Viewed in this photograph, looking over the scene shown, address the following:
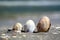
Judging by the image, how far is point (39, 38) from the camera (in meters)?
0.86

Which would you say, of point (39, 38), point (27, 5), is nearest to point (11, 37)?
point (39, 38)

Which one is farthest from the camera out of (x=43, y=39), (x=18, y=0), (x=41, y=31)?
(x=18, y=0)

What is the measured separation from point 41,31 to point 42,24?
0.03 metres

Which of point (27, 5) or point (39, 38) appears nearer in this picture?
point (39, 38)

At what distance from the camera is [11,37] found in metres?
0.88

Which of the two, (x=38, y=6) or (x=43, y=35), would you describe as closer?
(x=43, y=35)

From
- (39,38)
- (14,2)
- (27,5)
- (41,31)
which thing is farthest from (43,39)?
(14,2)

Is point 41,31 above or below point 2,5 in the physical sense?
below

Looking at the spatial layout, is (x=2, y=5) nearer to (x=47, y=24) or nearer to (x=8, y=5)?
(x=8, y=5)

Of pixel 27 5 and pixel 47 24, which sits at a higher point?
pixel 27 5

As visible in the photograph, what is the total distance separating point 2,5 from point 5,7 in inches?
2.2

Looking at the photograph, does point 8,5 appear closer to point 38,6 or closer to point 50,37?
point 38,6

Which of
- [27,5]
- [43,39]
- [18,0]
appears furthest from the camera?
[18,0]

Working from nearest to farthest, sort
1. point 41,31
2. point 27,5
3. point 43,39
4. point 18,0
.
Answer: point 43,39, point 41,31, point 27,5, point 18,0
